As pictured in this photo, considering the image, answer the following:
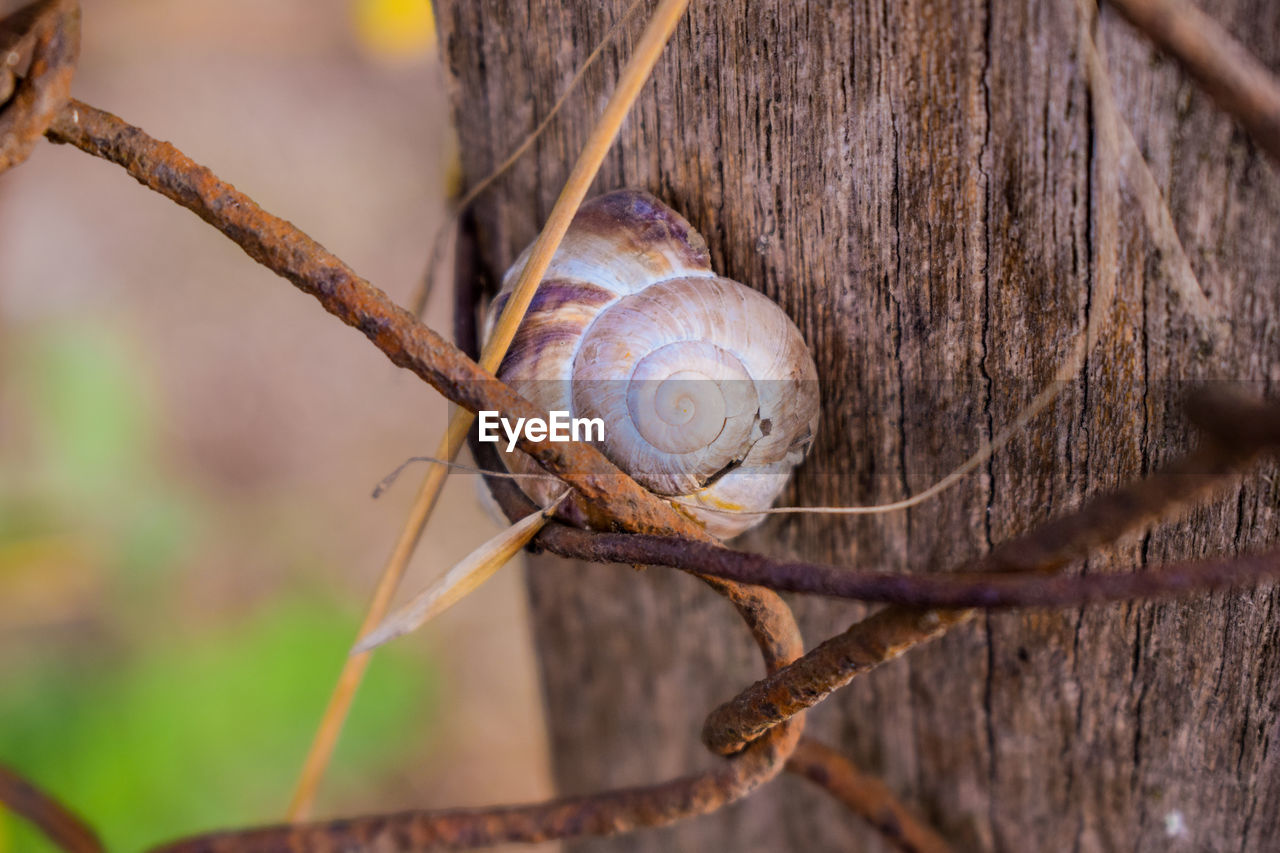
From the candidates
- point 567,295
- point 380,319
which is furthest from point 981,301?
point 380,319

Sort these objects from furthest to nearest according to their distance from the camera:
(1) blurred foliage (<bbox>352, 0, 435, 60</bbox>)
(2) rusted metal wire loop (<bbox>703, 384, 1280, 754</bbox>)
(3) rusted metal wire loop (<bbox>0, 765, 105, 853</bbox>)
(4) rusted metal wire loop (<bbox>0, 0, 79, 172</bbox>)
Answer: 1. (1) blurred foliage (<bbox>352, 0, 435, 60</bbox>)
2. (3) rusted metal wire loop (<bbox>0, 765, 105, 853</bbox>)
3. (4) rusted metal wire loop (<bbox>0, 0, 79, 172</bbox>)
4. (2) rusted metal wire loop (<bbox>703, 384, 1280, 754</bbox>)

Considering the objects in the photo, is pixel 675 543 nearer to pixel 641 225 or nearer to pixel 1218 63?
pixel 641 225

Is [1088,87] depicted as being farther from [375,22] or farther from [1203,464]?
[375,22]

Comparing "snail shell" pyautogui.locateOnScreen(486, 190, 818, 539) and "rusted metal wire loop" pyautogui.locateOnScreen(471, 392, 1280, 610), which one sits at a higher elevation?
"snail shell" pyautogui.locateOnScreen(486, 190, 818, 539)

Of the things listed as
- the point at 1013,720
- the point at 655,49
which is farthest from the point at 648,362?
the point at 1013,720

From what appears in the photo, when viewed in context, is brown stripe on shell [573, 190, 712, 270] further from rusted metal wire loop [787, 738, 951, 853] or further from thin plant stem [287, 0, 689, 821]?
rusted metal wire loop [787, 738, 951, 853]

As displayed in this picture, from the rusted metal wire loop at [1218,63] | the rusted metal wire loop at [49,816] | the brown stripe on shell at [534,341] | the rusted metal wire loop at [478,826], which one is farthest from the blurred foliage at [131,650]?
the rusted metal wire loop at [1218,63]

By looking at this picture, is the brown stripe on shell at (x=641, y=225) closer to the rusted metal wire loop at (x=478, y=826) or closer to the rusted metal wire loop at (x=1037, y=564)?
the rusted metal wire loop at (x=1037, y=564)

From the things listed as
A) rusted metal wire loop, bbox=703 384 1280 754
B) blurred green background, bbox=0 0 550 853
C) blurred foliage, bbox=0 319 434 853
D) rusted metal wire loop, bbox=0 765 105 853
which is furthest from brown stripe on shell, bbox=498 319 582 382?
Result: blurred foliage, bbox=0 319 434 853
